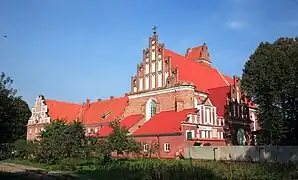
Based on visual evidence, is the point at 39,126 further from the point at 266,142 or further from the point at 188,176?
the point at 188,176

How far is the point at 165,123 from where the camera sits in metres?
42.4

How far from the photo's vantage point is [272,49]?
3888 centimetres

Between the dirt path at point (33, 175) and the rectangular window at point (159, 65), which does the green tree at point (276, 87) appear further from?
the dirt path at point (33, 175)

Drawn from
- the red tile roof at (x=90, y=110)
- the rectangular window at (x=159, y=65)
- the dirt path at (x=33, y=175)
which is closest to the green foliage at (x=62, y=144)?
the dirt path at (x=33, y=175)

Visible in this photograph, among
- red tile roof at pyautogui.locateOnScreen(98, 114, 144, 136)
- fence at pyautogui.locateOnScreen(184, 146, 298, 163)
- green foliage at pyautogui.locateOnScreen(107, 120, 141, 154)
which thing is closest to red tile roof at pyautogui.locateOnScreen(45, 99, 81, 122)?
red tile roof at pyautogui.locateOnScreen(98, 114, 144, 136)

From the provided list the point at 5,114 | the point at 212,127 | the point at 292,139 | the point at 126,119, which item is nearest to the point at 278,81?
the point at 292,139

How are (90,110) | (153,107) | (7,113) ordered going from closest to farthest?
(7,113)
(153,107)
(90,110)

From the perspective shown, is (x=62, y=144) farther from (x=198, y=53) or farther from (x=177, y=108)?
(x=198, y=53)

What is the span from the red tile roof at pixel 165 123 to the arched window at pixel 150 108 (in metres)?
3.29

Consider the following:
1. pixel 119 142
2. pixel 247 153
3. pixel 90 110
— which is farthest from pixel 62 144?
pixel 90 110

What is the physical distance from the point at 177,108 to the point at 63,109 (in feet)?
109

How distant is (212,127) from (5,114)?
31.2m

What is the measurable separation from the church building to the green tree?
6.97 meters

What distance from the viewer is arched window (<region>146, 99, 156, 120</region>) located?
49859 millimetres
